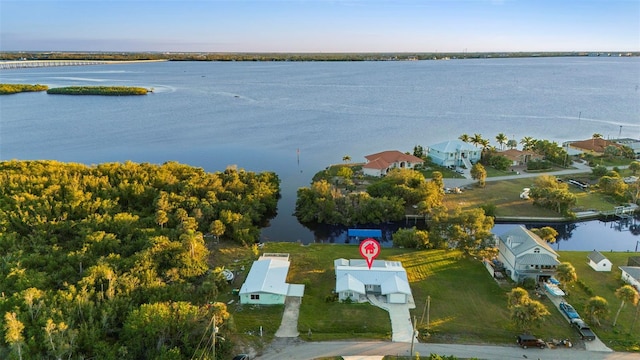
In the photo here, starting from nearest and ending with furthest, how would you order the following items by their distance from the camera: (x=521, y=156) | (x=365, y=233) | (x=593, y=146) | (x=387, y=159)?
(x=365, y=233)
(x=387, y=159)
(x=521, y=156)
(x=593, y=146)

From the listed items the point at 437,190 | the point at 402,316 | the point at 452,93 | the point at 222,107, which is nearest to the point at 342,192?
the point at 437,190

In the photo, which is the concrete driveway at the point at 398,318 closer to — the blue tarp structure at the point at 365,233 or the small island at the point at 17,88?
the blue tarp structure at the point at 365,233

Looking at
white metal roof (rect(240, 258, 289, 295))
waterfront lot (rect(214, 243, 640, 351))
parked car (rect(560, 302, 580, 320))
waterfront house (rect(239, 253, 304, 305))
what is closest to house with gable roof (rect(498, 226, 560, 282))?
waterfront lot (rect(214, 243, 640, 351))

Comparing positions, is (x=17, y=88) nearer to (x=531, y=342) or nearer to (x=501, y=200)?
(x=501, y=200)

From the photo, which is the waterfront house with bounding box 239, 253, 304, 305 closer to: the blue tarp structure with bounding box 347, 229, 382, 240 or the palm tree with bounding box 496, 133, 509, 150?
the blue tarp structure with bounding box 347, 229, 382, 240

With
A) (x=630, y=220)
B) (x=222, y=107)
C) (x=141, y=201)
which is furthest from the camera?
(x=222, y=107)

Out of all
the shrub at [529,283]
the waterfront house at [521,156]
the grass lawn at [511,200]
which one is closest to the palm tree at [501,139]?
the waterfront house at [521,156]

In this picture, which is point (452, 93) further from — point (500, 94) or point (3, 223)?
point (3, 223)

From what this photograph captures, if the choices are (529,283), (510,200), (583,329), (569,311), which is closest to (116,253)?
(529,283)
